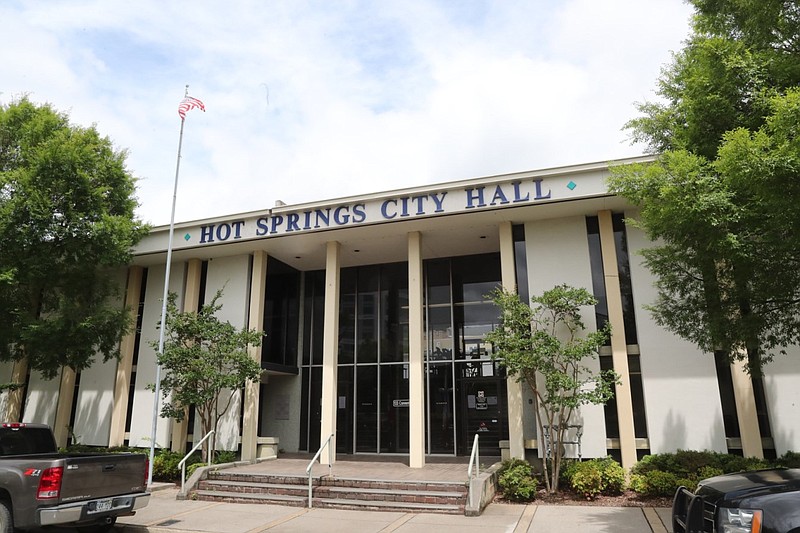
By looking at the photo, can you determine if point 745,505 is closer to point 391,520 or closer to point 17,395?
point 391,520

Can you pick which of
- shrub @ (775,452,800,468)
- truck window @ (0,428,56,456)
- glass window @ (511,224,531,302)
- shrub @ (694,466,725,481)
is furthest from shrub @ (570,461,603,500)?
truck window @ (0,428,56,456)

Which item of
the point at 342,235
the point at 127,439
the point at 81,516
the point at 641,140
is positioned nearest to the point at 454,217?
the point at 342,235

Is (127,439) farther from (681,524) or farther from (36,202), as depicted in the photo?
(681,524)

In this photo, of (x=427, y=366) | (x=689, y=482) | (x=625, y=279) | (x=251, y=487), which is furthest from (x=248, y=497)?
(x=625, y=279)

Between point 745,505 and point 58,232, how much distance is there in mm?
16102

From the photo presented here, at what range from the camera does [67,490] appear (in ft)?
23.4

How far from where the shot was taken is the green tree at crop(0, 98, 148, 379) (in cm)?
1417

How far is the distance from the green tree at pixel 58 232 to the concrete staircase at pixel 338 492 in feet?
20.4

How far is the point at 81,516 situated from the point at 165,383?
7.38 m

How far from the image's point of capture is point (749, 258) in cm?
716

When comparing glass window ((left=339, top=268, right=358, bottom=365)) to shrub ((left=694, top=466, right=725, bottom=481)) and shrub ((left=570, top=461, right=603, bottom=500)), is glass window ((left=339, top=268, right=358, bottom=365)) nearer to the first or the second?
shrub ((left=570, top=461, right=603, bottom=500))

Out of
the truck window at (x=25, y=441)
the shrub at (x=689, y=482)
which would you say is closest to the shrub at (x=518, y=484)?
the shrub at (x=689, y=482)

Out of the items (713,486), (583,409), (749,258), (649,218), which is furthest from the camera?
(583,409)

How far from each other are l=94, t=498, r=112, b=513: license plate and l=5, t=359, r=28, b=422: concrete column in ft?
46.0
